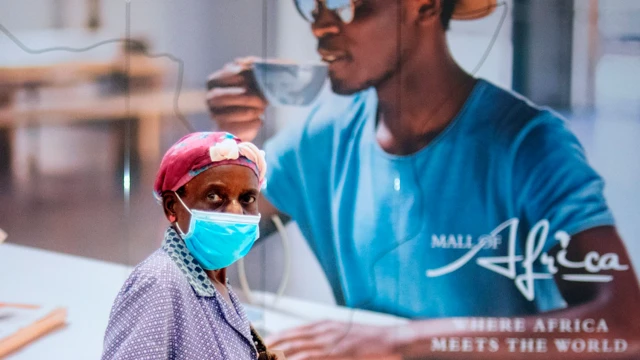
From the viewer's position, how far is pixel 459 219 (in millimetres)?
4152

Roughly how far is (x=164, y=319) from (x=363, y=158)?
281cm

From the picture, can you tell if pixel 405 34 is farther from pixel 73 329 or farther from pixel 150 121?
pixel 73 329

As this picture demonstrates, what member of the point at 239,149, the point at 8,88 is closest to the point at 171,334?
the point at 239,149

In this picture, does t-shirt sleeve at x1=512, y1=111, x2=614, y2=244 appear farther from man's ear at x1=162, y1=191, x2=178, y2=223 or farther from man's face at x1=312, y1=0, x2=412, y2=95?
man's ear at x1=162, y1=191, x2=178, y2=223

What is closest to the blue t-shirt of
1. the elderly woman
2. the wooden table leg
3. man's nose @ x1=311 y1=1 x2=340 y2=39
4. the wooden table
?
man's nose @ x1=311 y1=1 x2=340 y2=39

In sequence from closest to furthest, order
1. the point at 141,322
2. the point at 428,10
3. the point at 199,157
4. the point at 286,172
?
1. the point at 141,322
2. the point at 199,157
3. the point at 428,10
4. the point at 286,172

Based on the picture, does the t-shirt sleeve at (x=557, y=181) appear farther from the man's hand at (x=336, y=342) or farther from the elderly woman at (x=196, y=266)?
the elderly woman at (x=196, y=266)

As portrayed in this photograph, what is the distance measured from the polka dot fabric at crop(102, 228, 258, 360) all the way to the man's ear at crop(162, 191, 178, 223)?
3.7 inches

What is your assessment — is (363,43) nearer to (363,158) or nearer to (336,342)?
(363,158)

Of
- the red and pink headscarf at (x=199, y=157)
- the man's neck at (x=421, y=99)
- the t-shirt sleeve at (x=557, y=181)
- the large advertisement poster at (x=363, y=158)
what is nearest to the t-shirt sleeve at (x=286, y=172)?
the large advertisement poster at (x=363, y=158)

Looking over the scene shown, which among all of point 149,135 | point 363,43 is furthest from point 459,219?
point 149,135

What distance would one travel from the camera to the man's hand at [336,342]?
415 cm

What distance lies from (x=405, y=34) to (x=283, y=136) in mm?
774

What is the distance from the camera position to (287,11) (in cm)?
415
